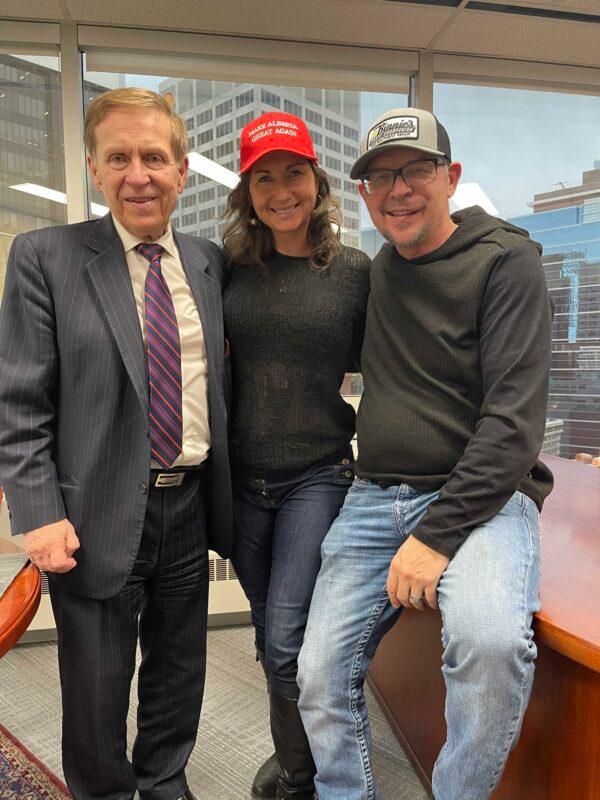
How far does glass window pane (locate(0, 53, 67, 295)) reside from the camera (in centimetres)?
253

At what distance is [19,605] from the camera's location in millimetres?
1197

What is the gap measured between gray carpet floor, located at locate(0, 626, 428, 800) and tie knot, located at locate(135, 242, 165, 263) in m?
1.54

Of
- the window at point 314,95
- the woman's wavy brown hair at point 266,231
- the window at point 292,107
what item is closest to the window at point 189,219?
the window at point 292,107

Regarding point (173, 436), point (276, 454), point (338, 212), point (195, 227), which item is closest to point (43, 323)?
point (173, 436)

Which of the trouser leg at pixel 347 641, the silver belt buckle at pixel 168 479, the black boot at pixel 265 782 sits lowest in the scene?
the black boot at pixel 265 782

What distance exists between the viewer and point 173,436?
139 cm

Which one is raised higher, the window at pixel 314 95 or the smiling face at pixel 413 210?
the window at pixel 314 95

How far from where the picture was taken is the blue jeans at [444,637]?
1.11 metres

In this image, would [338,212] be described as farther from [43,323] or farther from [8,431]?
[8,431]

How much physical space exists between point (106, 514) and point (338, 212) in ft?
3.37

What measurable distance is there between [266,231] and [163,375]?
53 cm

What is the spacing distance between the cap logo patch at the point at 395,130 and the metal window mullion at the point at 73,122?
1642 mm

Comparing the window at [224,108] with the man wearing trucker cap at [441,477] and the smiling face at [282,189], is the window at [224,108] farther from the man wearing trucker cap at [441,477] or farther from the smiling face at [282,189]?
the man wearing trucker cap at [441,477]

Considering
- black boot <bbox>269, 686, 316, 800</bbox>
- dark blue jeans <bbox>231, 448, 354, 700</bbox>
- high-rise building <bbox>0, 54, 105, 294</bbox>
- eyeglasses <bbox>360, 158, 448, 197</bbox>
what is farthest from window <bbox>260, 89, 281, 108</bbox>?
black boot <bbox>269, 686, 316, 800</bbox>
